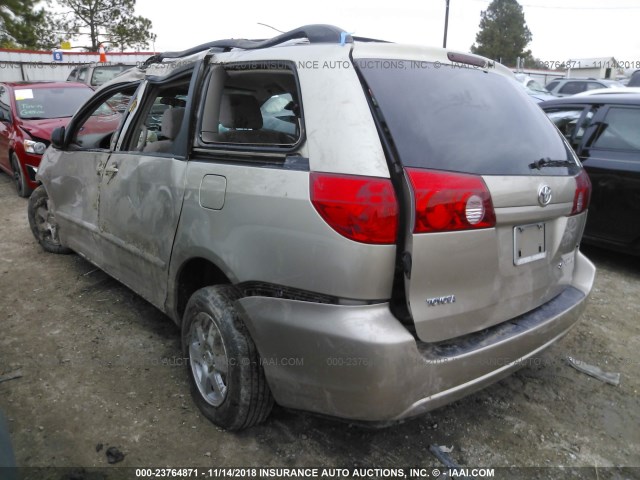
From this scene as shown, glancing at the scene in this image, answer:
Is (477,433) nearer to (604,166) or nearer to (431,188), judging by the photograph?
(431,188)

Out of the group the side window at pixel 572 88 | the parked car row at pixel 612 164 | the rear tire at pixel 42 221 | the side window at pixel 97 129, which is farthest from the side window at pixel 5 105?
the side window at pixel 572 88

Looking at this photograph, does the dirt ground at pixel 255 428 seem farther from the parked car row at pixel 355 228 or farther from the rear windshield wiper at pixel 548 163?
the rear windshield wiper at pixel 548 163

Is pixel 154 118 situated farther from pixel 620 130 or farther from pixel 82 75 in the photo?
pixel 82 75

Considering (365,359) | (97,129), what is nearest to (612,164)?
(365,359)

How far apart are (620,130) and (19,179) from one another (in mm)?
7457

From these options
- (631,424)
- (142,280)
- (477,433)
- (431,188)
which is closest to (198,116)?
(142,280)

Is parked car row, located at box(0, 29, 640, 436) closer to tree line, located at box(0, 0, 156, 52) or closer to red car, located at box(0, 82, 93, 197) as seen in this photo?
red car, located at box(0, 82, 93, 197)

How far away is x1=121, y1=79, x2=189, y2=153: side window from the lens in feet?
9.73

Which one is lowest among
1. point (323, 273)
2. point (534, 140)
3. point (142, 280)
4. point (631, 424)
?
point (631, 424)

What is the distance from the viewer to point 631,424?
255 cm

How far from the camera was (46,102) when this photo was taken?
7.78 metres

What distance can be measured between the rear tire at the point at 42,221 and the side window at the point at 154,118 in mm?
2081

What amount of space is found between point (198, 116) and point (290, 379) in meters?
1.38

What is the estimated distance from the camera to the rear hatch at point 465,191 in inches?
72.9
